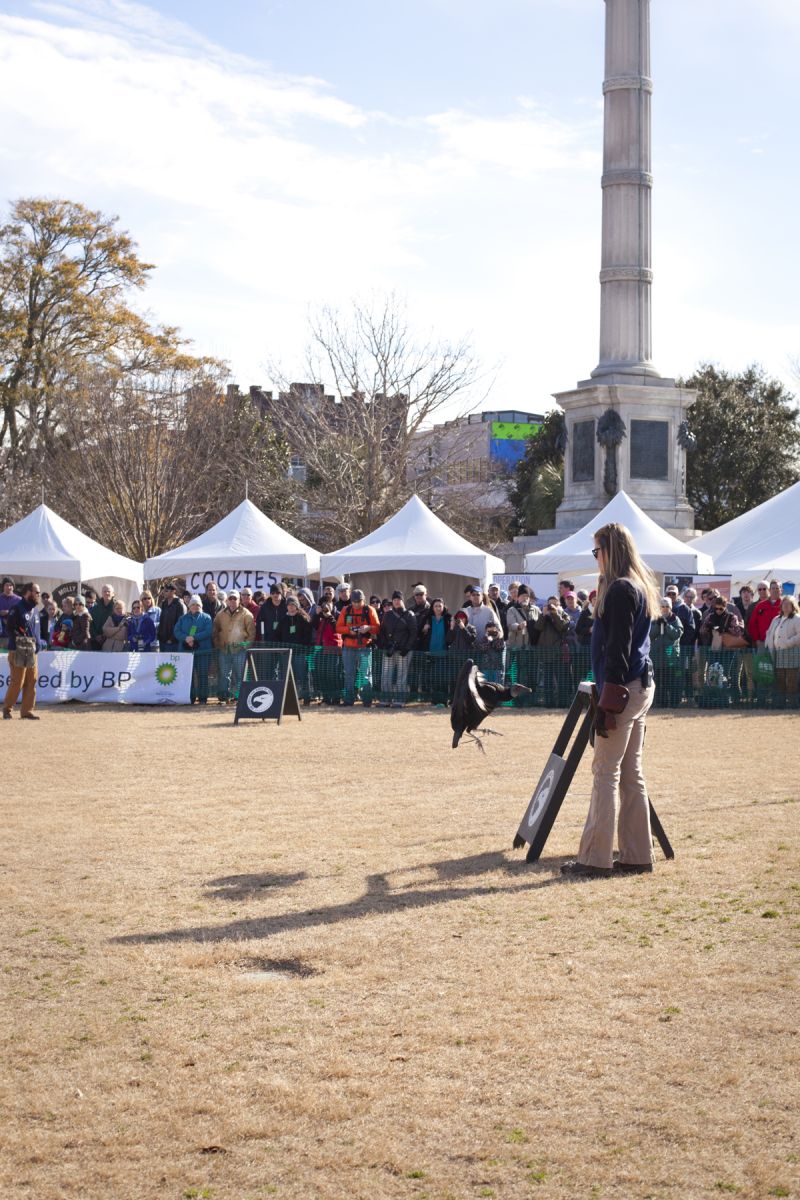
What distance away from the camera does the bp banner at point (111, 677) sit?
23.4 meters

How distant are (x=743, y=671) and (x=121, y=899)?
15555 mm

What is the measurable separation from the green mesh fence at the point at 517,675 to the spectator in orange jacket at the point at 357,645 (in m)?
0.02

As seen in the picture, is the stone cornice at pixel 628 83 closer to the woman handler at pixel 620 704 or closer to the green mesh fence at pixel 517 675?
the green mesh fence at pixel 517 675

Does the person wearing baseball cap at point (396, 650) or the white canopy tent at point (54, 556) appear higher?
the white canopy tent at point (54, 556)

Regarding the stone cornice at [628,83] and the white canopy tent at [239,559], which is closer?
the white canopy tent at [239,559]

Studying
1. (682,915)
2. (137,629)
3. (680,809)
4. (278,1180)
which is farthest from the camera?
(137,629)

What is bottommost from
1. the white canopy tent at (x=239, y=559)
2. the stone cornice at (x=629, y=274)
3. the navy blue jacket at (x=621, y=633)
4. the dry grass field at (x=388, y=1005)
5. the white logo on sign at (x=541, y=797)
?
the dry grass field at (x=388, y=1005)

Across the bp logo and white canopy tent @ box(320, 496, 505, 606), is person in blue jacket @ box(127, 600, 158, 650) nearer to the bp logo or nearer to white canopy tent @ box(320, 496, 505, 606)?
the bp logo

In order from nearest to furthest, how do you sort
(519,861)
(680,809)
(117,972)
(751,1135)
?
1. (751,1135)
2. (117,972)
3. (519,861)
4. (680,809)

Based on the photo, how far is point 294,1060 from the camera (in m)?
5.27

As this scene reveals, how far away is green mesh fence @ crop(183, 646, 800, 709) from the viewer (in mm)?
21984

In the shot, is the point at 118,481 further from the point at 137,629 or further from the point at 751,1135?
the point at 751,1135

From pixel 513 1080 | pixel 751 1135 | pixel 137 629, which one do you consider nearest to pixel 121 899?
pixel 513 1080

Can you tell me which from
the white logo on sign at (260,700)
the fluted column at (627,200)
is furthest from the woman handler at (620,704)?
the fluted column at (627,200)
